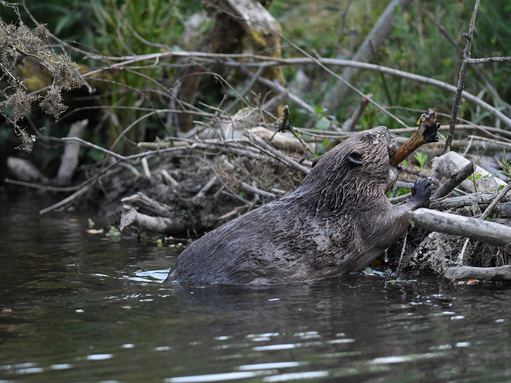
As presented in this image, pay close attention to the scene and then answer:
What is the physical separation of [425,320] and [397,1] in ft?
20.2

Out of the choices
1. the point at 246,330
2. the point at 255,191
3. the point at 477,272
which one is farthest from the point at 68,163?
the point at 477,272

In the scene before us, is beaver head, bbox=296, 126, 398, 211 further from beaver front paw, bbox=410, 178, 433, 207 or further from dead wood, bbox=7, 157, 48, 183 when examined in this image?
dead wood, bbox=7, 157, 48, 183

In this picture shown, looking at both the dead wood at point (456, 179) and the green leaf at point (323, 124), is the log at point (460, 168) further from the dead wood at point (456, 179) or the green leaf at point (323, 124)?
the green leaf at point (323, 124)

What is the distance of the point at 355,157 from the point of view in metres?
4.11

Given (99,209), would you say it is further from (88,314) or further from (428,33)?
(428,33)

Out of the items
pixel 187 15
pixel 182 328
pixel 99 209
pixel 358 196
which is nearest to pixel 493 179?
pixel 358 196

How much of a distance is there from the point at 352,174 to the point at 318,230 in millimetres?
527

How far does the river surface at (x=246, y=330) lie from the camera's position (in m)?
2.15

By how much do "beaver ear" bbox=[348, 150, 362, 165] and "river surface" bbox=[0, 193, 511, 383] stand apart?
0.84 m

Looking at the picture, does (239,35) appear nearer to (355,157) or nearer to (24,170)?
(355,157)

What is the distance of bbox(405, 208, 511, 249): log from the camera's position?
3.03 metres

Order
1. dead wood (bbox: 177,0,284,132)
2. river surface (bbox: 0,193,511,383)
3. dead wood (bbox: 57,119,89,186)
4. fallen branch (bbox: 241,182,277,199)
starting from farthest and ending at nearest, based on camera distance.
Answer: dead wood (bbox: 57,119,89,186)
dead wood (bbox: 177,0,284,132)
fallen branch (bbox: 241,182,277,199)
river surface (bbox: 0,193,511,383)

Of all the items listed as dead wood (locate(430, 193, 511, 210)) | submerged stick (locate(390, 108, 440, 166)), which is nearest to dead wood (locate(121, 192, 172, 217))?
submerged stick (locate(390, 108, 440, 166))

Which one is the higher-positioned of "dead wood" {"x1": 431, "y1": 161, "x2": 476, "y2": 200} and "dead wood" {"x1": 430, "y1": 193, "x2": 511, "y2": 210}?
"dead wood" {"x1": 431, "y1": 161, "x2": 476, "y2": 200}
